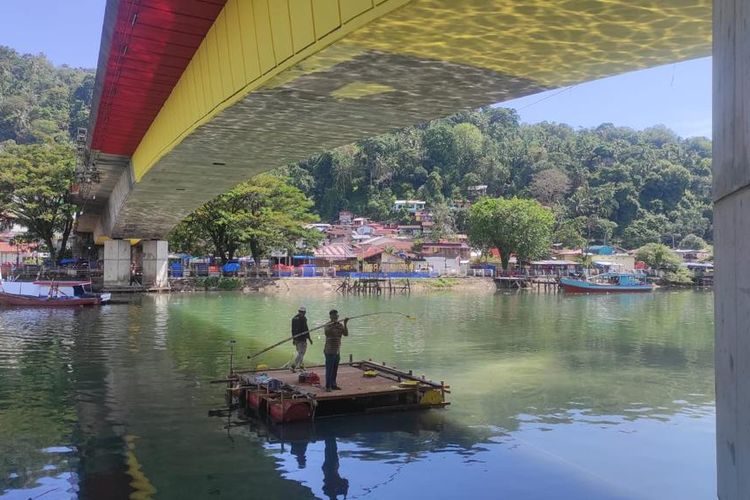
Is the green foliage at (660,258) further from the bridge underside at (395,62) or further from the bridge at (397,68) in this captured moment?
the bridge underside at (395,62)

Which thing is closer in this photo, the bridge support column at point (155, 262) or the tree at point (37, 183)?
the tree at point (37, 183)

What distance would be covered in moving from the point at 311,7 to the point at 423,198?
364 ft

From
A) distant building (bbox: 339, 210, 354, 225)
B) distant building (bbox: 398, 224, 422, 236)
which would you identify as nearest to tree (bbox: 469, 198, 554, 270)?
distant building (bbox: 398, 224, 422, 236)

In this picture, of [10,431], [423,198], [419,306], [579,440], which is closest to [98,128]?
[10,431]

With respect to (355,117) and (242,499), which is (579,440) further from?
(355,117)

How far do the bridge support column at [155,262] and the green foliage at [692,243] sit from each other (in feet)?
252

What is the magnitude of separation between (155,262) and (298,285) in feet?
46.1

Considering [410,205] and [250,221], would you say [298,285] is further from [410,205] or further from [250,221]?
[410,205]

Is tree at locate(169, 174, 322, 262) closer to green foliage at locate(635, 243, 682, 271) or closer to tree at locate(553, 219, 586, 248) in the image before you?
tree at locate(553, 219, 586, 248)

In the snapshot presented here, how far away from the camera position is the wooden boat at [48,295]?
35219 mm

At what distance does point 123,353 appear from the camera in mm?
20531

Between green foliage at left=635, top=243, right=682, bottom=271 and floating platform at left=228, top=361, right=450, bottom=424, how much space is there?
7126 cm

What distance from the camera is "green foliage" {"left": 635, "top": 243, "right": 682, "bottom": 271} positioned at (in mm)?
76750

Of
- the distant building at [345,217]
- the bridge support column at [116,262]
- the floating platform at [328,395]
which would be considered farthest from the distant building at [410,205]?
the floating platform at [328,395]
